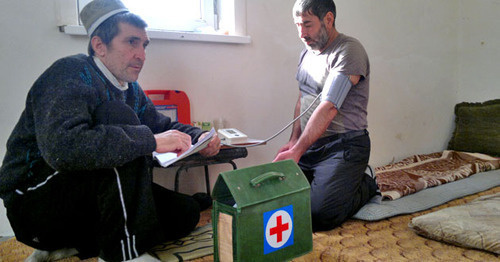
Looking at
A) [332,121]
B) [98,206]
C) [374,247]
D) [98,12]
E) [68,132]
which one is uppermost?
[98,12]

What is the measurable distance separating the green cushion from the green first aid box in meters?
2.44

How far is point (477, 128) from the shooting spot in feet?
10.4

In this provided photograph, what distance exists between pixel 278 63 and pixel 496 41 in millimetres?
2152

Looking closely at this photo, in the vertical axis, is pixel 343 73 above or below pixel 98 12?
below

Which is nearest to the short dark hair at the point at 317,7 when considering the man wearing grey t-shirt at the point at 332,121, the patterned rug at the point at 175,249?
the man wearing grey t-shirt at the point at 332,121

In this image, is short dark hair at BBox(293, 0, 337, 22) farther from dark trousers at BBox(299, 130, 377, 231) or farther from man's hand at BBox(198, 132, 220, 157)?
man's hand at BBox(198, 132, 220, 157)

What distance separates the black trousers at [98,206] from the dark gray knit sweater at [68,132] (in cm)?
5

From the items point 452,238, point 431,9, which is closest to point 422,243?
point 452,238

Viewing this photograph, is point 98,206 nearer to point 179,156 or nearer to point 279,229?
point 179,156

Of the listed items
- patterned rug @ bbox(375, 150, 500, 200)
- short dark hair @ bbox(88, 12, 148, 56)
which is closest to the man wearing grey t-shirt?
patterned rug @ bbox(375, 150, 500, 200)

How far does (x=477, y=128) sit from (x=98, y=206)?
3124 mm

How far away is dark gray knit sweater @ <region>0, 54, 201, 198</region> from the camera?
109 cm

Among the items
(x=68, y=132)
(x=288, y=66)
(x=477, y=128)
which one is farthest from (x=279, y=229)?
(x=477, y=128)

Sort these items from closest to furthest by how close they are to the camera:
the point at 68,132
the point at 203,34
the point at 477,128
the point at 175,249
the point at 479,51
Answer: the point at 68,132
the point at 175,249
the point at 203,34
the point at 477,128
the point at 479,51
